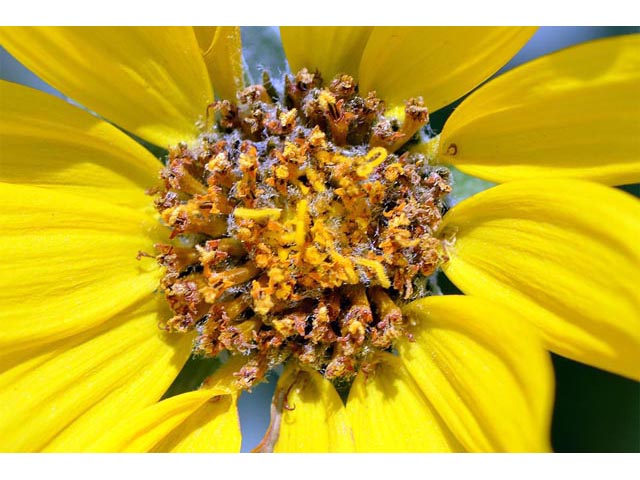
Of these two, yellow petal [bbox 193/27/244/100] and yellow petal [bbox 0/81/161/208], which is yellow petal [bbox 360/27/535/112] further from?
yellow petal [bbox 0/81/161/208]

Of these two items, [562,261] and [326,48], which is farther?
[326,48]

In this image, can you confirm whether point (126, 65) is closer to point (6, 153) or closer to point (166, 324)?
point (6, 153)

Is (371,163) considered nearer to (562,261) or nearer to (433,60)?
(433,60)

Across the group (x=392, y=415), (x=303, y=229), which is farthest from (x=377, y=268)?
(x=392, y=415)

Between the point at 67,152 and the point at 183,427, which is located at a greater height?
the point at 67,152

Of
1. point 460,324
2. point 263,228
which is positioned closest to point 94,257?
point 263,228

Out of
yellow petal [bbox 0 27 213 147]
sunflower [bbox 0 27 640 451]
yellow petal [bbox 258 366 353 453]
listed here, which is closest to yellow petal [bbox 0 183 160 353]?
sunflower [bbox 0 27 640 451]

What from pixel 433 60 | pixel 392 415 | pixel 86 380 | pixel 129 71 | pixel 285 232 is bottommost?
pixel 392 415

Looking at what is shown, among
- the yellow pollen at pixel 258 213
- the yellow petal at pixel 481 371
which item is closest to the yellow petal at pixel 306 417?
the yellow petal at pixel 481 371
